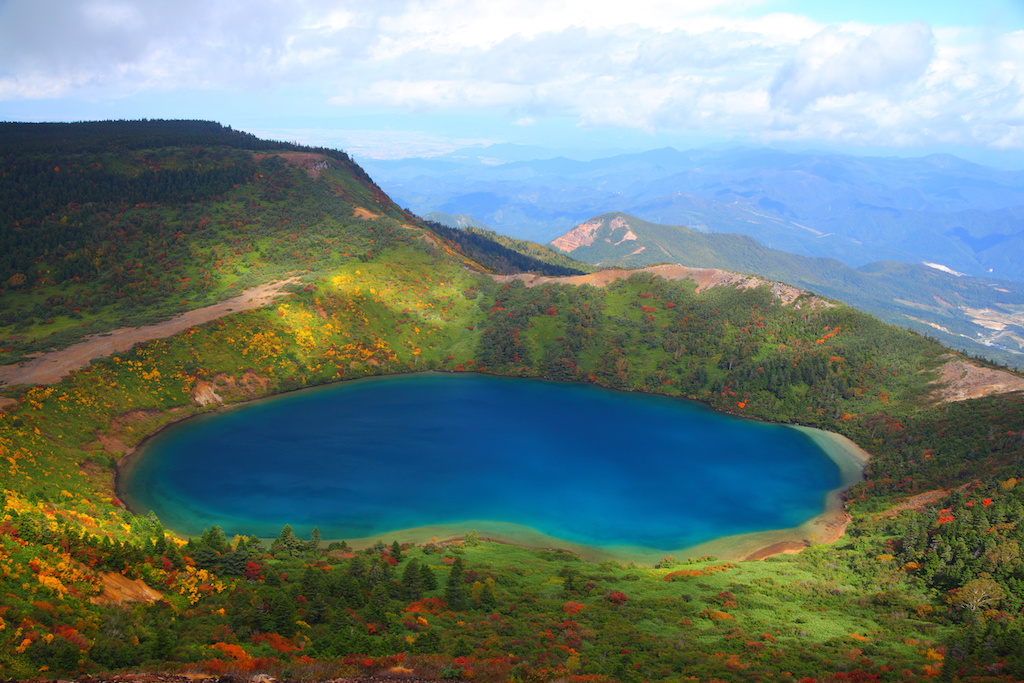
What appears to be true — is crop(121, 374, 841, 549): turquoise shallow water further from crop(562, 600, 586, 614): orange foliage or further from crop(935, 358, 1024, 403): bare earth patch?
crop(935, 358, 1024, 403): bare earth patch

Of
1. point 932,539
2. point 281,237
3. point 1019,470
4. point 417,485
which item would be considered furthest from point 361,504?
point 281,237

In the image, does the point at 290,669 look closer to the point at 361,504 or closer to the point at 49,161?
the point at 361,504

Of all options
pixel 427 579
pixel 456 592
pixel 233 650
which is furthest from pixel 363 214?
pixel 233 650

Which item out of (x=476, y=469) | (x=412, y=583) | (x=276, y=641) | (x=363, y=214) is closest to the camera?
(x=276, y=641)

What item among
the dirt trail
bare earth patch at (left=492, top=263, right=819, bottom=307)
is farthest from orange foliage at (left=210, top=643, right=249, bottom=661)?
bare earth patch at (left=492, top=263, right=819, bottom=307)

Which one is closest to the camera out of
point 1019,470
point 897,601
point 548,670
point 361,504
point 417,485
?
point 548,670

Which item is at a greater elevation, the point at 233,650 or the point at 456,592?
the point at 233,650

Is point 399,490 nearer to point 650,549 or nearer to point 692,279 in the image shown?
point 650,549
